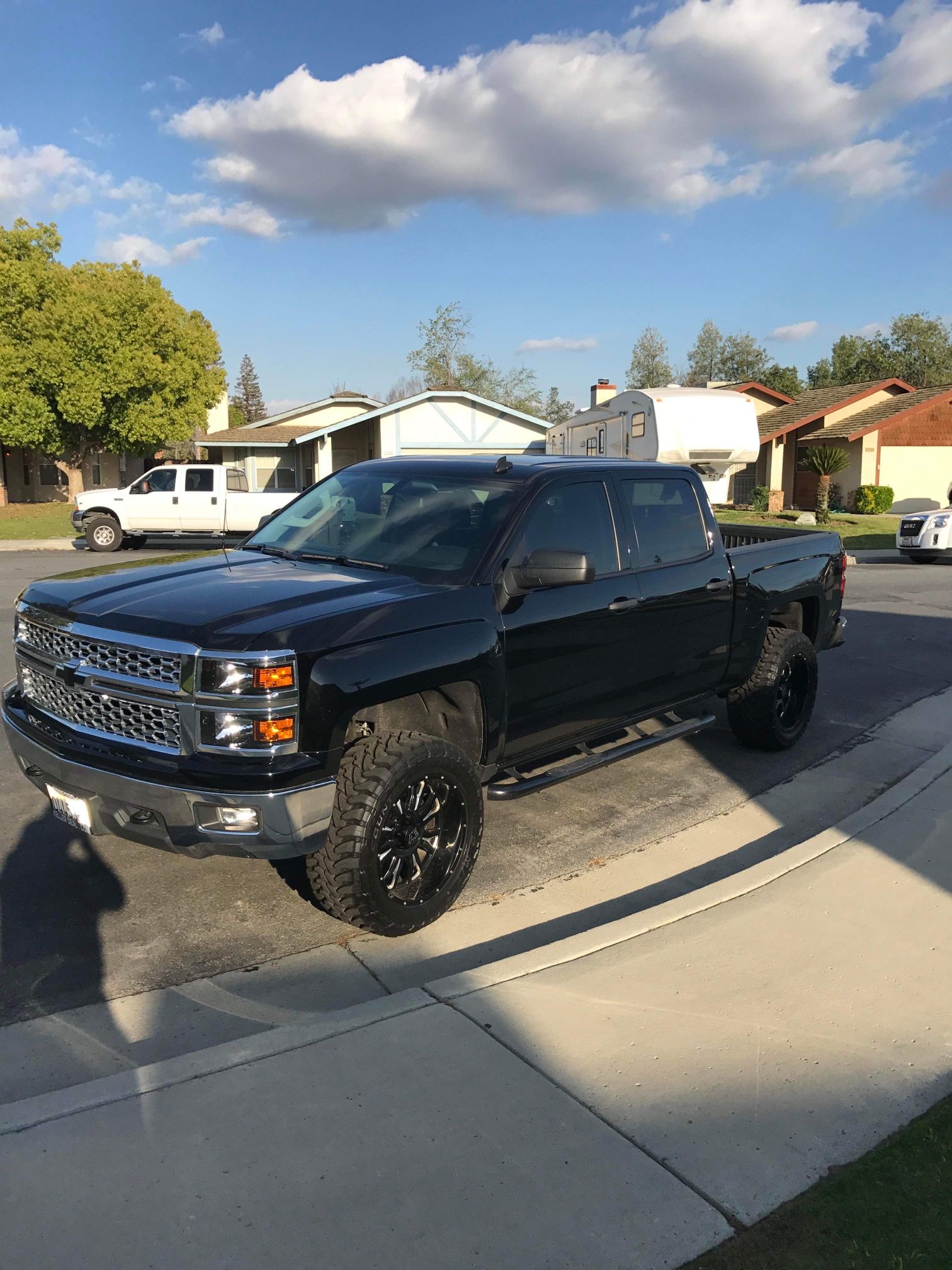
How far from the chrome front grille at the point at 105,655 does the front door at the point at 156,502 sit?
18.7m

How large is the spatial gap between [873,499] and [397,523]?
33.1 meters

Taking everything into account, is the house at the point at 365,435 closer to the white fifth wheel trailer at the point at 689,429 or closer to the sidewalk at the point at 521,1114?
the white fifth wheel trailer at the point at 689,429

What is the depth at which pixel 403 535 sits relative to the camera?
16.5ft

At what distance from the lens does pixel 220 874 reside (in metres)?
4.94

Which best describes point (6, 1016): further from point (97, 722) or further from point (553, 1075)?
point (553, 1075)

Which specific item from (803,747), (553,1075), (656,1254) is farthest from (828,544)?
(656,1254)

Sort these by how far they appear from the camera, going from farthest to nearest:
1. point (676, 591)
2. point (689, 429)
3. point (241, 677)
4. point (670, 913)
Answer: point (689, 429) → point (676, 591) → point (670, 913) → point (241, 677)

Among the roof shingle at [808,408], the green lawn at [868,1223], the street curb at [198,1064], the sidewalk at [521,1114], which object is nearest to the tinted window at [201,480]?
the sidewalk at [521,1114]

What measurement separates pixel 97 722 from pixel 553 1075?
7.29ft

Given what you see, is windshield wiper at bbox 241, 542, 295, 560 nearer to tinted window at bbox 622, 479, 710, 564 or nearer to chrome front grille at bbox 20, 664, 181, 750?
chrome front grille at bbox 20, 664, 181, 750

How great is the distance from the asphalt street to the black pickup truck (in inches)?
19.4

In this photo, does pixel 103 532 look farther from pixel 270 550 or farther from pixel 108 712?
pixel 108 712

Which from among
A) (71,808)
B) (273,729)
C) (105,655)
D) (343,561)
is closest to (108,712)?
(105,655)

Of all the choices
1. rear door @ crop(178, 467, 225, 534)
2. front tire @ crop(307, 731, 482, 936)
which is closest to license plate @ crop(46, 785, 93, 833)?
front tire @ crop(307, 731, 482, 936)
